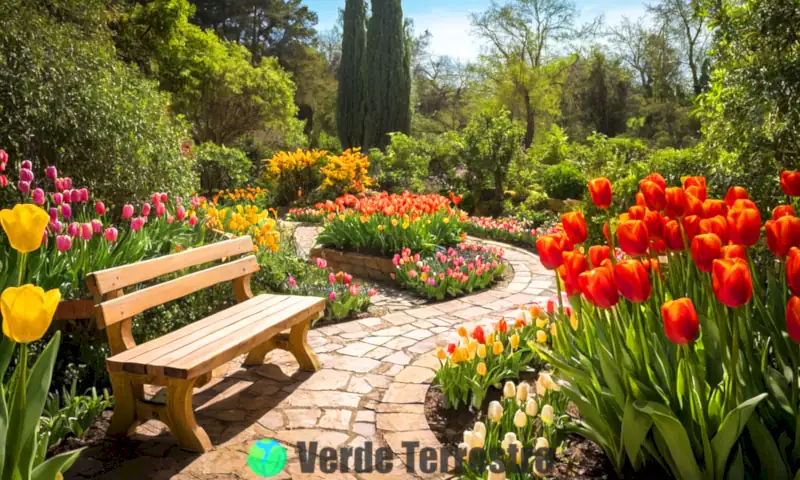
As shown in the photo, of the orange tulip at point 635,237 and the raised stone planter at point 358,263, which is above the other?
the orange tulip at point 635,237

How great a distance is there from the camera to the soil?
2.43 meters

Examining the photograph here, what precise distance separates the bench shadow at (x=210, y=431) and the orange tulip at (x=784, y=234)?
237cm

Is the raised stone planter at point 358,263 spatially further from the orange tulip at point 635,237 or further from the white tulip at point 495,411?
the orange tulip at point 635,237

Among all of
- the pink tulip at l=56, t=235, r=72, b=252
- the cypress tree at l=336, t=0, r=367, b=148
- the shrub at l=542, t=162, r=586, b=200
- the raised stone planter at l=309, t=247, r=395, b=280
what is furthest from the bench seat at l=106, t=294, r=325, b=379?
the cypress tree at l=336, t=0, r=367, b=148

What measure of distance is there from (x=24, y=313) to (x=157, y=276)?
2.32 metres

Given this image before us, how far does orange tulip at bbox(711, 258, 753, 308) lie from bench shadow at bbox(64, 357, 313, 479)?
2.20 meters

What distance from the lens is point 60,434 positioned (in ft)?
9.39

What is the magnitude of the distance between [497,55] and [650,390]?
28.7m

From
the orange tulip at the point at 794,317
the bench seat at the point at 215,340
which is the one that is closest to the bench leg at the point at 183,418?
the bench seat at the point at 215,340

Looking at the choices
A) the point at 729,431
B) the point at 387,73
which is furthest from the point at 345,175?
the point at 729,431

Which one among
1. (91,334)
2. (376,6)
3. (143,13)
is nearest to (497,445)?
(91,334)

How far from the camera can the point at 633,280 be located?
1796mm

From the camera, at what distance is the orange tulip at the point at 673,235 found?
217 cm

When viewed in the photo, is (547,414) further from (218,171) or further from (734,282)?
(218,171)
